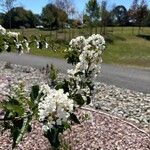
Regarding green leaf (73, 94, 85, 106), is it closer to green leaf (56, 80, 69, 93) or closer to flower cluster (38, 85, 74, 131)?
green leaf (56, 80, 69, 93)

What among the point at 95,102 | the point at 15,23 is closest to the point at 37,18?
the point at 15,23

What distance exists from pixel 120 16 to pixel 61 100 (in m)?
86.7

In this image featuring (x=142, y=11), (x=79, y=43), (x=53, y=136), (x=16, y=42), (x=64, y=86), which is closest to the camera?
(x=53, y=136)

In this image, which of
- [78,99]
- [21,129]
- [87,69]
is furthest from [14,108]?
[87,69]

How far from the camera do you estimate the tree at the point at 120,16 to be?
84.7 meters

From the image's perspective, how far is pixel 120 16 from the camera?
88.0 m

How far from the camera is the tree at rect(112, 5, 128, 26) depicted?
8469cm

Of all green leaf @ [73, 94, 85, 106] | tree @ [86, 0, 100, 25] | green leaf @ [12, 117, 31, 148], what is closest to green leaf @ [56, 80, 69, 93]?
green leaf @ [73, 94, 85, 106]

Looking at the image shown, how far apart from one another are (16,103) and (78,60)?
833mm

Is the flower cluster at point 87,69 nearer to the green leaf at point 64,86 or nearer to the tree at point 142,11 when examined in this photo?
the green leaf at point 64,86

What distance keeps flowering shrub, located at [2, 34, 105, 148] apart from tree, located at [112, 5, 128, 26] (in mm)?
80771

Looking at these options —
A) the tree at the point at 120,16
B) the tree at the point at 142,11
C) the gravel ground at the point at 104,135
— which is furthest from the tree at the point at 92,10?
the gravel ground at the point at 104,135

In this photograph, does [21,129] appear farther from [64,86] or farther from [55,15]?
[55,15]

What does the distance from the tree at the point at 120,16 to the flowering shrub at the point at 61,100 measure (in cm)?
8077
